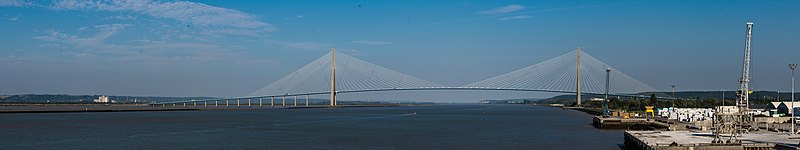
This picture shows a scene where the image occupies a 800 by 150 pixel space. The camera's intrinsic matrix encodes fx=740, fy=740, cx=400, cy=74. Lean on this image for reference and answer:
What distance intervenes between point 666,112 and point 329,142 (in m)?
33.8

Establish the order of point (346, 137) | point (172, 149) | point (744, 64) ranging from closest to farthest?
point (172, 149)
point (346, 137)
point (744, 64)

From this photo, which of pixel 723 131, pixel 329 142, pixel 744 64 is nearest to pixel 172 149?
pixel 329 142

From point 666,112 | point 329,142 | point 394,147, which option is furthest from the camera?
point 666,112

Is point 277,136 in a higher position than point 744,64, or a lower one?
lower

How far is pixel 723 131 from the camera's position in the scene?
96.5 feet

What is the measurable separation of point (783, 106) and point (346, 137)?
4143 centimetres

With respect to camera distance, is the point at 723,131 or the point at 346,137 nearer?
Answer: the point at 723,131

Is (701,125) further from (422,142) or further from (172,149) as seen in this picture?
(172,149)

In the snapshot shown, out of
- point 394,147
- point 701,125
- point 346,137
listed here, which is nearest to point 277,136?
point 346,137

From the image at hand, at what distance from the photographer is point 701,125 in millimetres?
36562

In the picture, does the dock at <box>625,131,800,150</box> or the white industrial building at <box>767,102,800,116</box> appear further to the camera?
the white industrial building at <box>767,102,800,116</box>

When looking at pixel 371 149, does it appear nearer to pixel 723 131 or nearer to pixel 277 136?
pixel 277 136

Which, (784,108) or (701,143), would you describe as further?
(784,108)

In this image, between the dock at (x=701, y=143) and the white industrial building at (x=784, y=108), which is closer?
the dock at (x=701, y=143)
